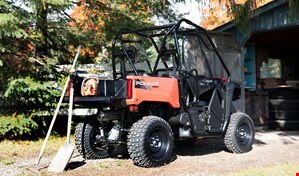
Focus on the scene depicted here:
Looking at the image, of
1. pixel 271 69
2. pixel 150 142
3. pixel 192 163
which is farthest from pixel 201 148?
pixel 271 69

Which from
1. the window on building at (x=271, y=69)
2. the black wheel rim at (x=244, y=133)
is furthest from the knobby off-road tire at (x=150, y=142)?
the window on building at (x=271, y=69)

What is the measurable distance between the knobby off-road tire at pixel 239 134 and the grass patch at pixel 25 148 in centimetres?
333

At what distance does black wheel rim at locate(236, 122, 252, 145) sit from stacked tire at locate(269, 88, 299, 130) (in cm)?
491

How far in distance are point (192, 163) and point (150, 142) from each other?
32.2 inches

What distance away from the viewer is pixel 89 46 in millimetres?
10828

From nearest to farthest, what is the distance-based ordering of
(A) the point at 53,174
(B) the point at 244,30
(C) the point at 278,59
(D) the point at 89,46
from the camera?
(A) the point at 53,174, (B) the point at 244,30, (D) the point at 89,46, (C) the point at 278,59

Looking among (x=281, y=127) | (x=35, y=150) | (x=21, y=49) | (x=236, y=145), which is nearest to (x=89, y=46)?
(x=21, y=49)

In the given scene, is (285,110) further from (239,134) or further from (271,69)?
(239,134)

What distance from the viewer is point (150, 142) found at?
6477 mm

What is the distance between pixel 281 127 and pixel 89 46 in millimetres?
A: 6195

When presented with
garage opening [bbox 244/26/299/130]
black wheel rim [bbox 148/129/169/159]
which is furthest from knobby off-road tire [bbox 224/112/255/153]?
garage opening [bbox 244/26/299/130]

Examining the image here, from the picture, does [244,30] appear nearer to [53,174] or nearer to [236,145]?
[236,145]

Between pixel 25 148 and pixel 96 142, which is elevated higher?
pixel 96 142

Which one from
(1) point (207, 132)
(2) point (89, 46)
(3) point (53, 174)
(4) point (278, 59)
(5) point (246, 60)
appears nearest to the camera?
(3) point (53, 174)
